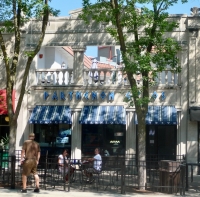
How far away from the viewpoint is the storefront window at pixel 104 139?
18.6 meters

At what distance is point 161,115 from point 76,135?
3761mm

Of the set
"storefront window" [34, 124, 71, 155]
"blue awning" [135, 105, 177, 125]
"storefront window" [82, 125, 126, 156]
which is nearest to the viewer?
"blue awning" [135, 105, 177, 125]

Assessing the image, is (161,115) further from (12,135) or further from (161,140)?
(12,135)

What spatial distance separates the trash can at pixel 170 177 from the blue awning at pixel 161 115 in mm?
4234

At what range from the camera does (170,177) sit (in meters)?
13.0

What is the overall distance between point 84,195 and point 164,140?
264 inches

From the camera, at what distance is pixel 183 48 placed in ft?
59.4

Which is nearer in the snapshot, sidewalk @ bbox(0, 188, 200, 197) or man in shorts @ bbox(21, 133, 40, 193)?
sidewalk @ bbox(0, 188, 200, 197)

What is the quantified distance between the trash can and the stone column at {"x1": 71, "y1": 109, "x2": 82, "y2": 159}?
5923 millimetres

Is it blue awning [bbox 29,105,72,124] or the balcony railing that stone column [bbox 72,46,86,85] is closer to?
the balcony railing

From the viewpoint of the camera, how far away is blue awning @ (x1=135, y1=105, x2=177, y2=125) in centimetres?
1744

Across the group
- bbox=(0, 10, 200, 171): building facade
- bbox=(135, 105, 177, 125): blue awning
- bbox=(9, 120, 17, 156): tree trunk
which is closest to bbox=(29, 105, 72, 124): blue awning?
bbox=(0, 10, 200, 171): building facade

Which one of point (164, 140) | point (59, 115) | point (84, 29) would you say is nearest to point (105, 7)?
point (84, 29)

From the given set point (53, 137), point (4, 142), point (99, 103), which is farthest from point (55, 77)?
point (4, 142)
